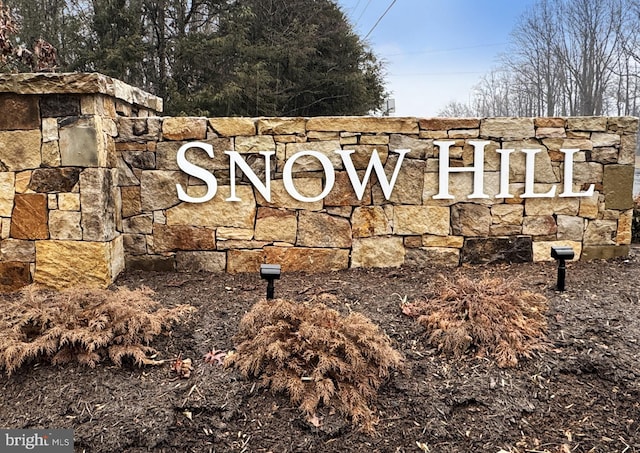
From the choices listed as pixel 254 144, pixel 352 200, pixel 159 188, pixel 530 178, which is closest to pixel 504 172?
pixel 530 178

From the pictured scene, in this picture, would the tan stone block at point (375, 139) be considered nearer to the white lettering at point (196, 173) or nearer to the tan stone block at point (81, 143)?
the white lettering at point (196, 173)

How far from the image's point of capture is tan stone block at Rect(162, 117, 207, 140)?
389 centimetres

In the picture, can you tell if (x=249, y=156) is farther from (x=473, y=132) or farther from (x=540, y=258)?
(x=540, y=258)

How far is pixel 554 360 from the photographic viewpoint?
8.32 ft

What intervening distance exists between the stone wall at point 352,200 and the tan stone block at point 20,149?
1.58ft

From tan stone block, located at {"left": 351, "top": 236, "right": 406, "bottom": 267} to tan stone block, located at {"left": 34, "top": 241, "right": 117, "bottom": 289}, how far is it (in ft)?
6.53

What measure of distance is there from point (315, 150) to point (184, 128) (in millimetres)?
1083

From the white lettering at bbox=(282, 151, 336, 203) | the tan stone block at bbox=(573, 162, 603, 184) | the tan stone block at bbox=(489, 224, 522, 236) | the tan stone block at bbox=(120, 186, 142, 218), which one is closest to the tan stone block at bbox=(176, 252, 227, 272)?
the tan stone block at bbox=(120, 186, 142, 218)

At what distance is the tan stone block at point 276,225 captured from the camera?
13.2ft

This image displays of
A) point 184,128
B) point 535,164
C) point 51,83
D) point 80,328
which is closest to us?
point 80,328

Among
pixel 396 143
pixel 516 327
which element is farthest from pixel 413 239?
pixel 516 327

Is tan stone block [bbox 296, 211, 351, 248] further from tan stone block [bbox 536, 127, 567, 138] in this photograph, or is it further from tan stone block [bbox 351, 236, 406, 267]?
tan stone block [bbox 536, 127, 567, 138]

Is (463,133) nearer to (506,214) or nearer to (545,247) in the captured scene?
(506,214)

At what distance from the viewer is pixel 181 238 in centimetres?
403
